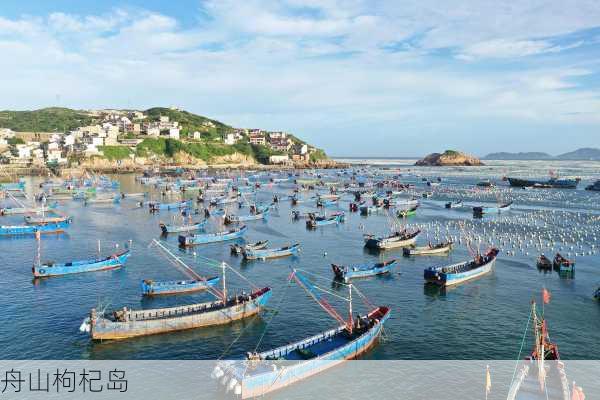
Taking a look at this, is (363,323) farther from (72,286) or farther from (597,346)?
(72,286)

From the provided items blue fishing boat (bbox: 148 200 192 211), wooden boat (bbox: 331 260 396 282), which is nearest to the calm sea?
wooden boat (bbox: 331 260 396 282)

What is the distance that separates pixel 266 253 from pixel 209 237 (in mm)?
15413

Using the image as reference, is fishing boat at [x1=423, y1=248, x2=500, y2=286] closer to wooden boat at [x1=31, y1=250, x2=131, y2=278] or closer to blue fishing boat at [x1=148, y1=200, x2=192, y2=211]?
wooden boat at [x1=31, y1=250, x2=131, y2=278]

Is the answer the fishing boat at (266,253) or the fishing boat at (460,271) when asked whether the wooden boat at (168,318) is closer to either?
the fishing boat at (266,253)

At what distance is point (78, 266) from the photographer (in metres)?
58.3

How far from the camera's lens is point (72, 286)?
175ft

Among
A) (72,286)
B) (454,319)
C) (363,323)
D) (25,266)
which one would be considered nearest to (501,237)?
(454,319)

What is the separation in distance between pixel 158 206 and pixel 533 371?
96.9 metres

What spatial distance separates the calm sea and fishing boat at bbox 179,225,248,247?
2169 mm

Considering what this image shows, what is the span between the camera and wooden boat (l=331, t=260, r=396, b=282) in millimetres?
57375

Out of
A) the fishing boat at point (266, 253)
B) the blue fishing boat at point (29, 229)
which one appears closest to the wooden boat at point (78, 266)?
the fishing boat at point (266, 253)

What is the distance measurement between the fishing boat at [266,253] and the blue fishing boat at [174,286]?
502 inches

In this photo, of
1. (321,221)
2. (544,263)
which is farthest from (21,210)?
(544,263)

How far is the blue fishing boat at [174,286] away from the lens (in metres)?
50.5
